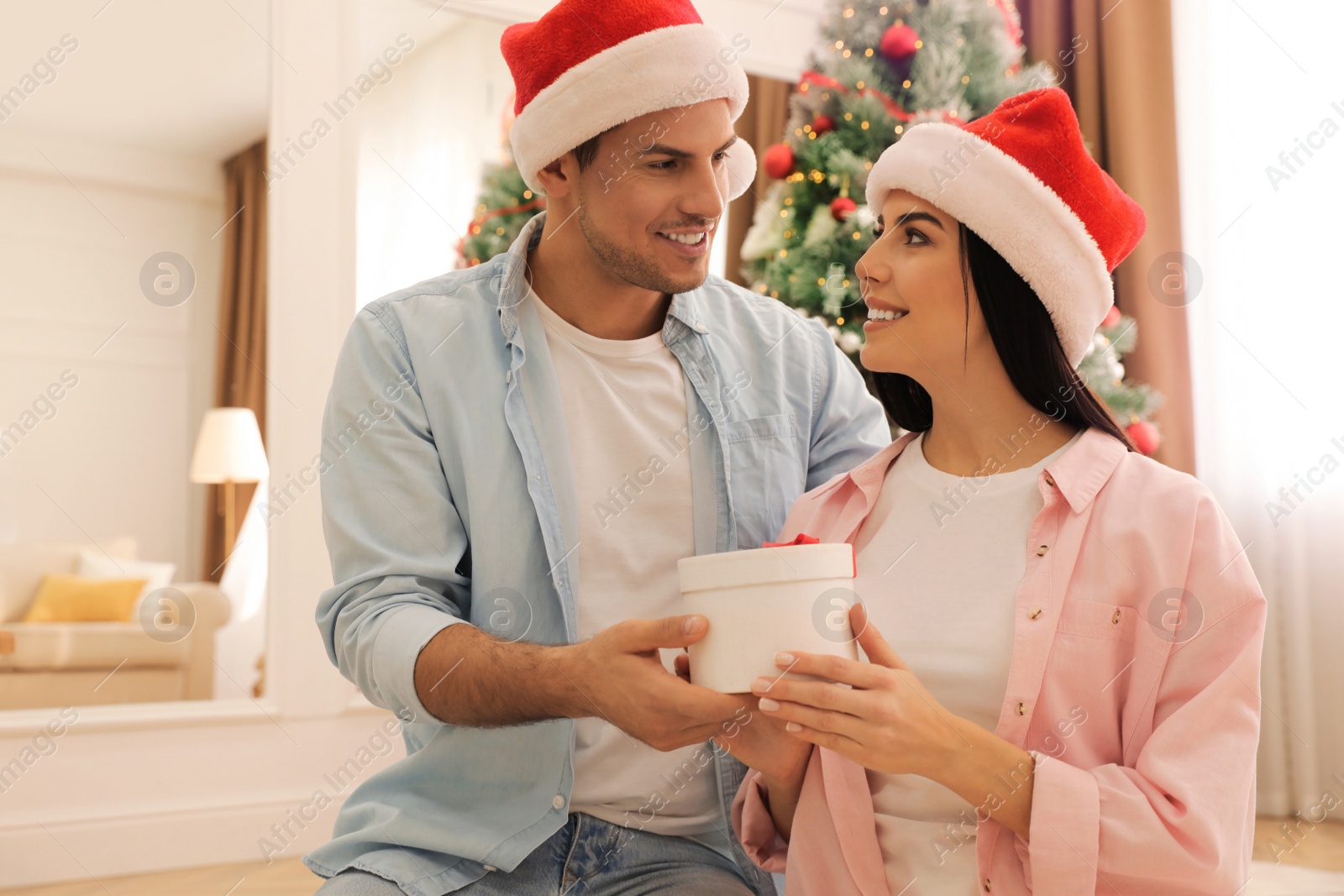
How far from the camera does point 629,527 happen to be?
156cm

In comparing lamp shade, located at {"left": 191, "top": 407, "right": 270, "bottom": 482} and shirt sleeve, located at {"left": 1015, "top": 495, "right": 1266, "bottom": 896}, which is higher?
lamp shade, located at {"left": 191, "top": 407, "right": 270, "bottom": 482}

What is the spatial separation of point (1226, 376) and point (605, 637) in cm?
317

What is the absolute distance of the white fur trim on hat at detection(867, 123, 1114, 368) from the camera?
1292 millimetres

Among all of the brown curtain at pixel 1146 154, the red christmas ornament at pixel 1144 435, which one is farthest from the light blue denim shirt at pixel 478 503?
the brown curtain at pixel 1146 154

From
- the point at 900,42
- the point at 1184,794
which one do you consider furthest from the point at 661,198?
the point at 900,42

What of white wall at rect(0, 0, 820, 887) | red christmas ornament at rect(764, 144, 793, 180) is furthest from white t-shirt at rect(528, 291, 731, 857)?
white wall at rect(0, 0, 820, 887)

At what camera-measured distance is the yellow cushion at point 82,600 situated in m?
3.13

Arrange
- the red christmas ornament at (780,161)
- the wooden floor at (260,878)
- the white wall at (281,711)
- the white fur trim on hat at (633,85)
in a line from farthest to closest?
the red christmas ornament at (780,161) → the white wall at (281,711) → the wooden floor at (260,878) → the white fur trim on hat at (633,85)

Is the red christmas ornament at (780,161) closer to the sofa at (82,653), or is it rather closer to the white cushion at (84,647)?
the sofa at (82,653)

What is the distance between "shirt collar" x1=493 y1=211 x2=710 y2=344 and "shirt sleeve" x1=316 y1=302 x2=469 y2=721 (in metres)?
0.17

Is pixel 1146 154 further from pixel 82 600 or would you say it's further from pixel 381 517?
pixel 82 600

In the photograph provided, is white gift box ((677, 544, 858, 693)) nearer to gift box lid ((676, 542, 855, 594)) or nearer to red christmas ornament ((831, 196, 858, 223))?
gift box lid ((676, 542, 855, 594))

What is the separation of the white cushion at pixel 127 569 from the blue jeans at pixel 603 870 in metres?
2.22

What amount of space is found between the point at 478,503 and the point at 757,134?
2948 mm
